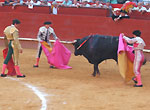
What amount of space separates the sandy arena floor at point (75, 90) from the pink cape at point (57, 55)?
23 cm

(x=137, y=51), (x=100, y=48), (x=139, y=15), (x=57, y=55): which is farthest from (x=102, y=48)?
(x=139, y=15)

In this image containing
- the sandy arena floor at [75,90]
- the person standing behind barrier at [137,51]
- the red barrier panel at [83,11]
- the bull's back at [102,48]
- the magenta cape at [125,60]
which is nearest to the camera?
the sandy arena floor at [75,90]

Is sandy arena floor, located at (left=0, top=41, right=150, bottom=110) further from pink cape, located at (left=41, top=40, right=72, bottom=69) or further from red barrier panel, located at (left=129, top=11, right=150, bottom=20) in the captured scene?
red barrier panel, located at (left=129, top=11, right=150, bottom=20)

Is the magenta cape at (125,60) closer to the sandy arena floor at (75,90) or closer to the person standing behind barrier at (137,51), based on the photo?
the sandy arena floor at (75,90)

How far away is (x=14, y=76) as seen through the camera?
27.0ft

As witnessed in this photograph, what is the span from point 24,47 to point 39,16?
3.86 ft

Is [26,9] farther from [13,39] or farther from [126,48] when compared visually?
[126,48]

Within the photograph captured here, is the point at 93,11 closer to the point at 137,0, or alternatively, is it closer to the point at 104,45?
the point at 137,0

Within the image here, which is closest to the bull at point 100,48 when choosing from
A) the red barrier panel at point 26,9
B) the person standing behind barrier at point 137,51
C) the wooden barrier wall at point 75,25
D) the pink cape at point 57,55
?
the person standing behind barrier at point 137,51

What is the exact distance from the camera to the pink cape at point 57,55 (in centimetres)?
946

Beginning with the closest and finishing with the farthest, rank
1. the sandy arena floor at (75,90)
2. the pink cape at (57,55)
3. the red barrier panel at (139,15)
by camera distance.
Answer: the sandy arena floor at (75,90) → the pink cape at (57,55) → the red barrier panel at (139,15)

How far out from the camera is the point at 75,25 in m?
12.2

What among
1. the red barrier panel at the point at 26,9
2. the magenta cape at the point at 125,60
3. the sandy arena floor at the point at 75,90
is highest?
the red barrier panel at the point at 26,9

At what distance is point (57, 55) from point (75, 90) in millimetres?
2567
